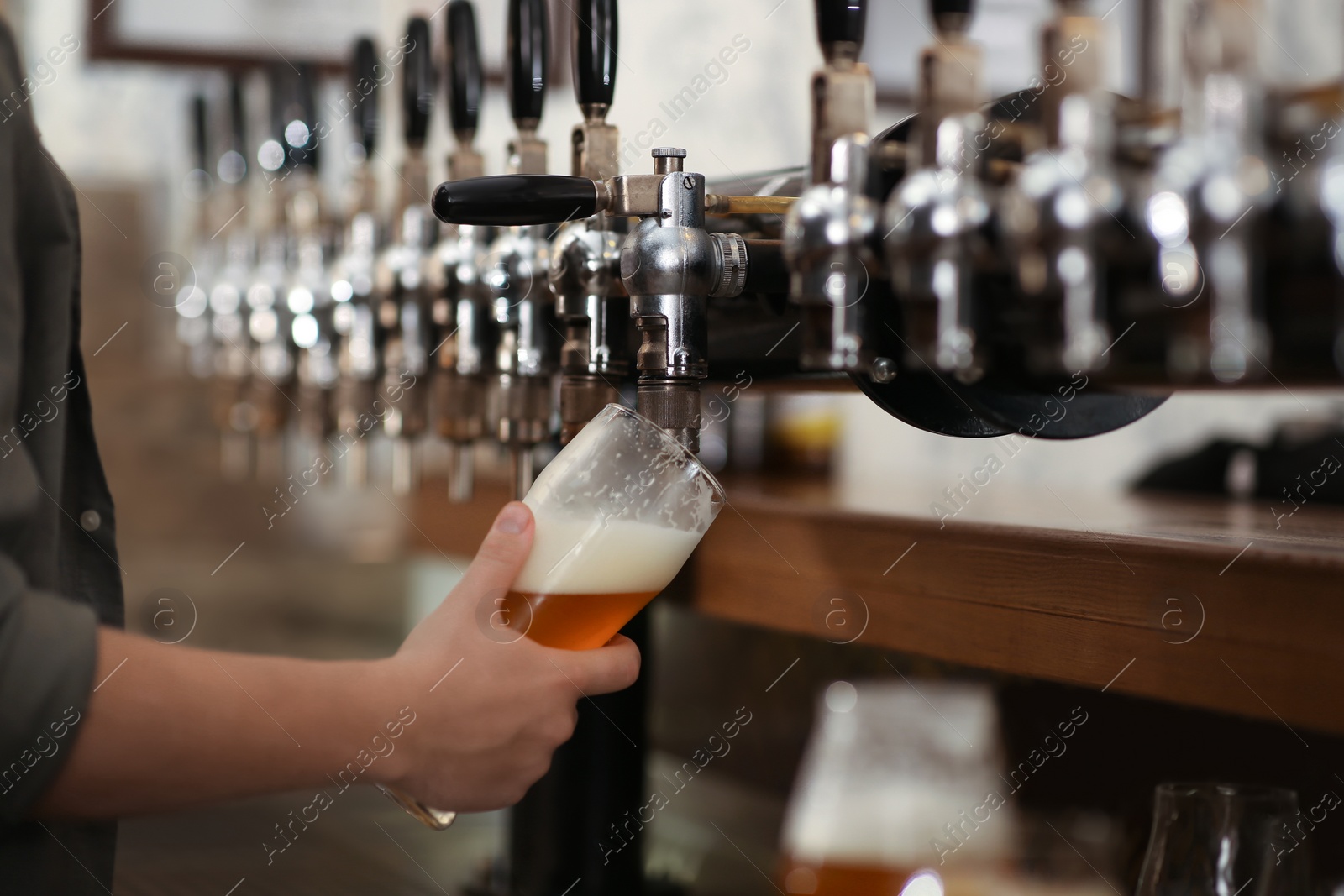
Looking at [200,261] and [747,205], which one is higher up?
[747,205]

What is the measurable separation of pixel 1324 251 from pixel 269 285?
3.55 ft

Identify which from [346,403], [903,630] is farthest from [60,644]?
[346,403]

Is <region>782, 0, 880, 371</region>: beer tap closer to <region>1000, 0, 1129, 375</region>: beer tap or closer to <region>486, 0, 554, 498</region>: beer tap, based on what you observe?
<region>1000, 0, 1129, 375</region>: beer tap

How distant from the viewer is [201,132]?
4.81 feet

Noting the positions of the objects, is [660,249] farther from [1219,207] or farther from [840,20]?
[1219,207]

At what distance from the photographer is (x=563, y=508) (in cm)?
60

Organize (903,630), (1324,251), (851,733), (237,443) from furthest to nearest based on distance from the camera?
(237,443)
(851,733)
(903,630)
(1324,251)

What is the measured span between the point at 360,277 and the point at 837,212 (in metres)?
0.69

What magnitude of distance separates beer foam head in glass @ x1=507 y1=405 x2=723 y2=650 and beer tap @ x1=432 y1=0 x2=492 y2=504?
318mm

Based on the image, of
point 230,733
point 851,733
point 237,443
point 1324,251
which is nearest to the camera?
point 1324,251

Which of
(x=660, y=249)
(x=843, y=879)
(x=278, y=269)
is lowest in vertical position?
(x=843, y=879)

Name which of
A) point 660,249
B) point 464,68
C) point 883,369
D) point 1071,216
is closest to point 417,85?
point 464,68

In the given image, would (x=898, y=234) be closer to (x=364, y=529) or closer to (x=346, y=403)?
(x=346, y=403)

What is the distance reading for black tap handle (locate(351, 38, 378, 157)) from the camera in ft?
3.94
